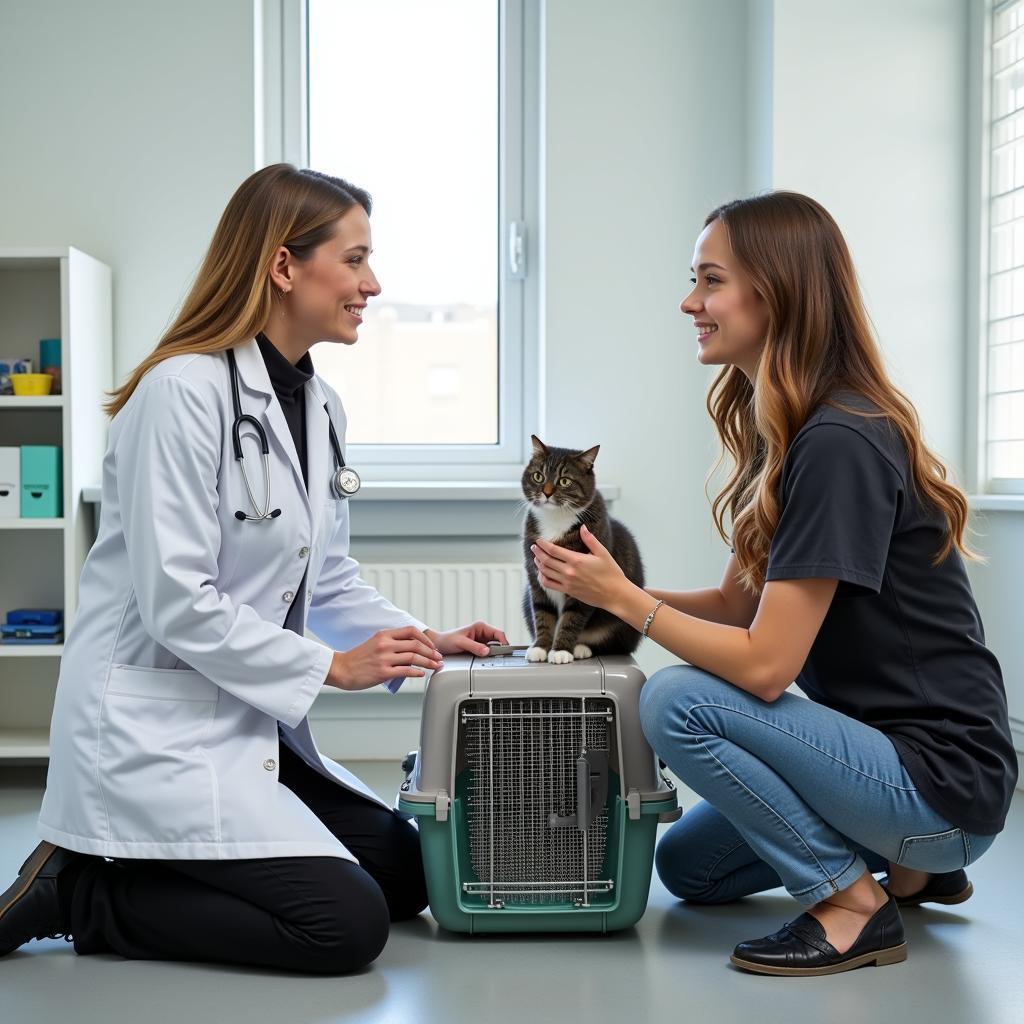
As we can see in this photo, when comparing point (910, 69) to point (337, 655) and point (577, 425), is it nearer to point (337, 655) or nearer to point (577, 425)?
point (577, 425)

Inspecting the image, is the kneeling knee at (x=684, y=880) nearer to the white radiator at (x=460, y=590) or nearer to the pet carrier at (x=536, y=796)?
Answer: the pet carrier at (x=536, y=796)

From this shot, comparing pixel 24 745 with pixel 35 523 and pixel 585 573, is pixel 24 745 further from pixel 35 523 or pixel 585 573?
pixel 585 573

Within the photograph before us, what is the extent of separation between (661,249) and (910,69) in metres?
0.82

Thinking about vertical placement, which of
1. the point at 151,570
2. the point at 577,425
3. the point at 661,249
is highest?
the point at 661,249

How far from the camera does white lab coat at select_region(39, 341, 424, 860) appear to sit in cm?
161

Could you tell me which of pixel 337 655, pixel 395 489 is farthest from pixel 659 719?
pixel 395 489

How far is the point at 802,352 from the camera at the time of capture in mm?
1693

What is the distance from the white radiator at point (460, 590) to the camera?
3203mm

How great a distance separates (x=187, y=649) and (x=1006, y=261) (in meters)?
2.45

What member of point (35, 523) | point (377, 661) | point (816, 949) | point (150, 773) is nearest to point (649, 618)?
point (377, 661)

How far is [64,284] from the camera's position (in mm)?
2906

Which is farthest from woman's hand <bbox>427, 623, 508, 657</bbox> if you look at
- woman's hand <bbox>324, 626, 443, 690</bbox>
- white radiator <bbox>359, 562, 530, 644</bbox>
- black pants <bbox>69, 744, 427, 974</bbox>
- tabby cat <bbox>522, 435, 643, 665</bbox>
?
white radiator <bbox>359, 562, 530, 644</bbox>

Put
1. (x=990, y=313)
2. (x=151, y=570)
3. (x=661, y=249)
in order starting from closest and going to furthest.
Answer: (x=151, y=570)
(x=990, y=313)
(x=661, y=249)

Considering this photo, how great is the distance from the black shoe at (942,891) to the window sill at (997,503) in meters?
1.12
